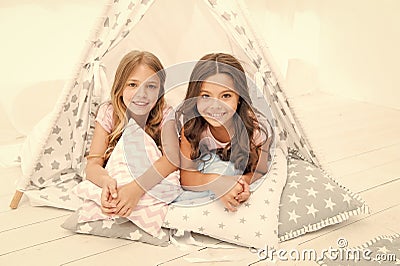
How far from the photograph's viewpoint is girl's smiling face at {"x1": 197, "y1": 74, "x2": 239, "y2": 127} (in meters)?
1.78

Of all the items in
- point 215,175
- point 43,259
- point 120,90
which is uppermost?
point 120,90

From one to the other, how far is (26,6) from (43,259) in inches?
60.4

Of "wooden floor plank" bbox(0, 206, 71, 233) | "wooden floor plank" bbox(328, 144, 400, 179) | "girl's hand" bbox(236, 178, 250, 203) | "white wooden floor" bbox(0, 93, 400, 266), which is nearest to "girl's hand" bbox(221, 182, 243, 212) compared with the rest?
"girl's hand" bbox(236, 178, 250, 203)

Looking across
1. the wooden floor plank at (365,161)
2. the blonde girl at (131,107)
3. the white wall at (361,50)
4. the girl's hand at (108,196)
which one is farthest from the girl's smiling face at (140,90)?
the white wall at (361,50)

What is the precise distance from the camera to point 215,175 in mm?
1763

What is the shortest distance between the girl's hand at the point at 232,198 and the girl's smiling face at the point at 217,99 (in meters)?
0.26

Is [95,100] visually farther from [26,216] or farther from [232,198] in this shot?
[232,198]

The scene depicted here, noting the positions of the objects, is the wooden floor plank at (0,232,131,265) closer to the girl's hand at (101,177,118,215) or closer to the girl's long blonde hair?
the girl's hand at (101,177,118,215)

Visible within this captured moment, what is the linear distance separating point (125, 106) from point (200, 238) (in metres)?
0.60

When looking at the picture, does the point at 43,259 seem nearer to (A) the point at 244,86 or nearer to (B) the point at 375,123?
(A) the point at 244,86

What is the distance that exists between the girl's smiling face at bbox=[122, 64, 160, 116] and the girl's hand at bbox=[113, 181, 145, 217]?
0.36 metres

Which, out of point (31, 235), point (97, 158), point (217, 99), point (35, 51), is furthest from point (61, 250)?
point (35, 51)

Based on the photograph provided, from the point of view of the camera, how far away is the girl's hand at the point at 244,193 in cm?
170

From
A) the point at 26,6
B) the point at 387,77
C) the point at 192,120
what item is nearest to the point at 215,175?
the point at 192,120
